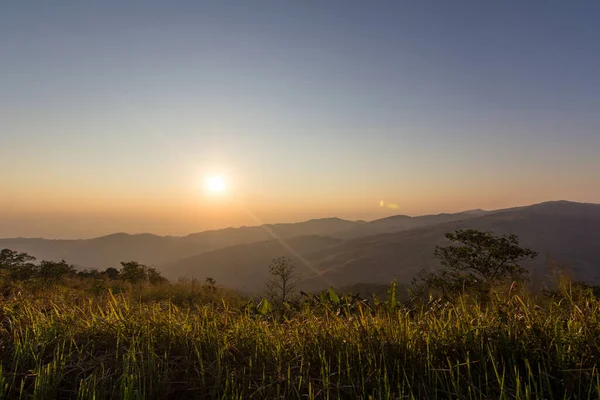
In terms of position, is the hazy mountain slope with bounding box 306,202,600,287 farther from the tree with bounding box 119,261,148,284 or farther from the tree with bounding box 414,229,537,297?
the tree with bounding box 119,261,148,284

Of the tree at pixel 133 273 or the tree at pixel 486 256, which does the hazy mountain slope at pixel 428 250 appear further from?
the tree at pixel 133 273

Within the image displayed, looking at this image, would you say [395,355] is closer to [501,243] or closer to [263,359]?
[263,359]

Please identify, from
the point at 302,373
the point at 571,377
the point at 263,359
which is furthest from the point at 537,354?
the point at 263,359

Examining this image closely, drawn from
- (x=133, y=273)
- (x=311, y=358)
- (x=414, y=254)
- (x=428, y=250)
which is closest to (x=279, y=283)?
(x=133, y=273)

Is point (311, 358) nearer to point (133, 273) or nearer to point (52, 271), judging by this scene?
point (52, 271)

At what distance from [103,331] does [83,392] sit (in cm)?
117

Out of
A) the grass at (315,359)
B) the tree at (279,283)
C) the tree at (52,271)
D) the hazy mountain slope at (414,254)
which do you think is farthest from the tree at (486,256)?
the hazy mountain slope at (414,254)

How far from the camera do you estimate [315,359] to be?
2701 mm

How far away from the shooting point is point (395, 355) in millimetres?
2600

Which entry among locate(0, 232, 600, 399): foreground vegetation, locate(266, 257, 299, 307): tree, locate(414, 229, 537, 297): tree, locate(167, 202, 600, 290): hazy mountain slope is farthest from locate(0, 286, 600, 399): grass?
locate(167, 202, 600, 290): hazy mountain slope

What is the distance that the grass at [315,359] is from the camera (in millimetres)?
2215

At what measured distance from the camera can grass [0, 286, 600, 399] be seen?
221cm

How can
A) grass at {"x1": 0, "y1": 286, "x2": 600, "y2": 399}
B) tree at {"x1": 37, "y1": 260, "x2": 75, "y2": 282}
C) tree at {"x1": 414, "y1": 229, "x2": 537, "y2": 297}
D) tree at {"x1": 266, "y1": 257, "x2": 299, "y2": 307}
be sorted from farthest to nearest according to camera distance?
tree at {"x1": 414, "y1": 229, "x2": 537, "y2": 297} → tree at {"x1": 37, "y1": 260, "x2": 75, "y2": 282} → tree at {"x1": 266, "y1": 257, "x2": 299, "y2": 307} → grass at {"x1": 0, "y1": 286, "x2": 600, "y2": 399}

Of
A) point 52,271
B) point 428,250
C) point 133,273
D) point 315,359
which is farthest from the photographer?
point 428,250
